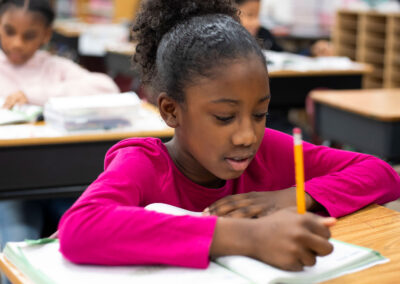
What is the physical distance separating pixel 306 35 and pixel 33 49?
4.37m

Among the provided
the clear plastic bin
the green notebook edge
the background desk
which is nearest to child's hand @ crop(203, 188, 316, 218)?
the green notebook edge

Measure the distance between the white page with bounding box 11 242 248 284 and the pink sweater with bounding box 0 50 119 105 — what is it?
5.42 feet

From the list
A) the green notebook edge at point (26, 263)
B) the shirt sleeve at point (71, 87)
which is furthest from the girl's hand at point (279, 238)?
the shirt sleeve at point (71, 87)

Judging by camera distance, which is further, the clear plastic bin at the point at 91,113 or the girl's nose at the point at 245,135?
the clear plastic bin at the point at 91,113

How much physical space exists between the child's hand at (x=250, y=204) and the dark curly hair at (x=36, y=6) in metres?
1.91

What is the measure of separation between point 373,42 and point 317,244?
521cm

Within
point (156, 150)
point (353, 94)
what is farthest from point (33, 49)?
point (156, 150)

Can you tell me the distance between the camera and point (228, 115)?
3.36ft

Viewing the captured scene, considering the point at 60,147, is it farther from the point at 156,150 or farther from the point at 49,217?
the point at 156,150

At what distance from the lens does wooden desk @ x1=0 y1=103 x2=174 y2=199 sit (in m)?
1.95

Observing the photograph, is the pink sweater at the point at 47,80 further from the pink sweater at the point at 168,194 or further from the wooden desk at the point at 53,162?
the pink sweater at the point at 168,194

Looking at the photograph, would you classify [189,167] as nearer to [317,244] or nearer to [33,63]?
[317,244]

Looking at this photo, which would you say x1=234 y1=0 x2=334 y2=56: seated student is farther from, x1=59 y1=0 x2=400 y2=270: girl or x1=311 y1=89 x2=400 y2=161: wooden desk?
x1=59 y1=0 x2=400 y2=270: girl

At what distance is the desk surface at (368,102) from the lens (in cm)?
252
